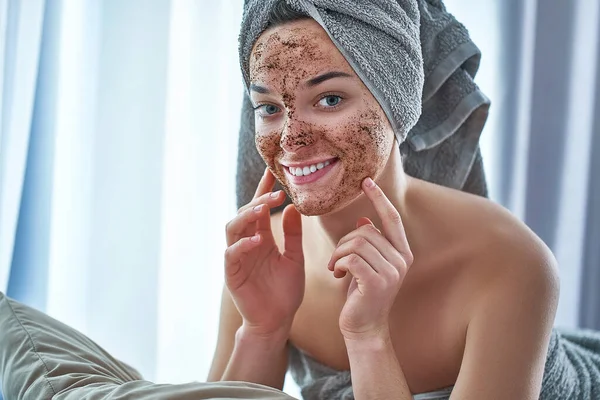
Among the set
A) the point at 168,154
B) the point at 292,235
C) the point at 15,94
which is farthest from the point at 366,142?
the point at 15,94

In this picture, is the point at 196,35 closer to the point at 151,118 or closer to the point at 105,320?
the point at 151,118

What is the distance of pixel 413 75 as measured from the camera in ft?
3.35

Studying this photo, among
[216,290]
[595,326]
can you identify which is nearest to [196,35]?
[216,290]

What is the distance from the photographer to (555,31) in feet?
6.28

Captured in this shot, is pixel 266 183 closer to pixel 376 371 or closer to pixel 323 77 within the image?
pixel 323 77

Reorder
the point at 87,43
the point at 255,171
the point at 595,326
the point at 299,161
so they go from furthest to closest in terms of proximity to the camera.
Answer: the point at 595,326 < the point at 87,43 < the point at 255,171 < the point at 299,161

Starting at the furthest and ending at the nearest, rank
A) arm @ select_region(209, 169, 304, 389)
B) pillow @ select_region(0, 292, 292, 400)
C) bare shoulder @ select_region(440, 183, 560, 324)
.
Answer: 1. arm @ select_region(209, 169, 304, 389)
2. bare shoulder @ select_region(440, 183, 560, 324)
3. pillow @ select_region(0, 292, 292, 400)

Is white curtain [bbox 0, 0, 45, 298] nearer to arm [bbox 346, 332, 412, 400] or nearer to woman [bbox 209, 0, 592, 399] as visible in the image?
woman [bbox 209, 0, 592, 399]

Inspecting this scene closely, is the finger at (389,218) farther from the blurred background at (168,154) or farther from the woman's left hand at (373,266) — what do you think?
the blurred background at (168,154)

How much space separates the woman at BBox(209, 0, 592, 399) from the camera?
95 centimetres

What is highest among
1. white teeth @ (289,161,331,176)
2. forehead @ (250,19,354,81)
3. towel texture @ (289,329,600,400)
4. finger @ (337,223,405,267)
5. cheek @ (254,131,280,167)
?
forehead @ (250,19,354,81)

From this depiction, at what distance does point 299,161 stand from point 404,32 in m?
0.25

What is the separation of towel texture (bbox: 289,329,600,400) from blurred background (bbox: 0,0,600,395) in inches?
24.5

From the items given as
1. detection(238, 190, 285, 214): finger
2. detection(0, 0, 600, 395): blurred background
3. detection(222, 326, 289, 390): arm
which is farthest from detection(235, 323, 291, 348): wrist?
detection(0, 0, 600, 395): blurred background
